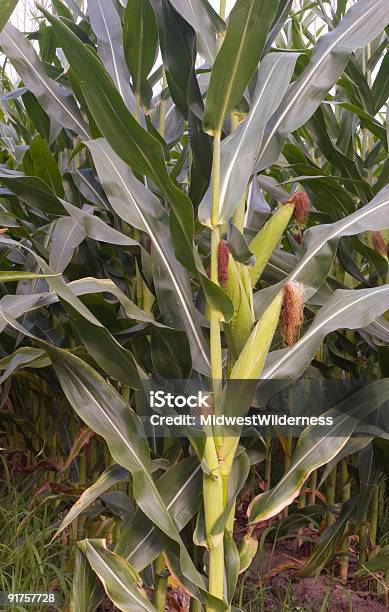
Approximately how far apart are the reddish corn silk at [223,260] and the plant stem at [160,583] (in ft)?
1.71

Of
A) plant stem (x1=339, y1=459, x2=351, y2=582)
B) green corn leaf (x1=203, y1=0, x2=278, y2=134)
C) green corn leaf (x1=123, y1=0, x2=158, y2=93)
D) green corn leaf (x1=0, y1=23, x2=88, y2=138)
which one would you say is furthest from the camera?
plant stem (x1=339, y1=459, x2=351, y2=582)

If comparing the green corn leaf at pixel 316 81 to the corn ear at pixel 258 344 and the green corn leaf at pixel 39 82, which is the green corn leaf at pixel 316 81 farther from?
the green corn leaf at pixel 39 82

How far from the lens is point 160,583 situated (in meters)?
1.14

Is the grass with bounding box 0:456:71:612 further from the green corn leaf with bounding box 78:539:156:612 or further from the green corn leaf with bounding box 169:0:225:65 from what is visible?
the green corn leaf with bounding box 169:0:225:65

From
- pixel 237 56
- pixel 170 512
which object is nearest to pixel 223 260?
pixel 237 56

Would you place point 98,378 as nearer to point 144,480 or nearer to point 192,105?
point 144,480

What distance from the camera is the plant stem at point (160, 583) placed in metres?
1.13

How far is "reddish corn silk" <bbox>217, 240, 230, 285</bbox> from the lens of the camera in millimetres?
924

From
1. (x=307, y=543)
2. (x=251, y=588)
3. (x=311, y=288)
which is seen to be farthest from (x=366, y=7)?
(x=307, y=543)

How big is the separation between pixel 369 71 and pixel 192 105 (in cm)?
74

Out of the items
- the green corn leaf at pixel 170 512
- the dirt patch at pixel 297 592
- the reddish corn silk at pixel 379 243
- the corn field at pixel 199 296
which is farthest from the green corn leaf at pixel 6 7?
the dirt patch at pixel 297 592

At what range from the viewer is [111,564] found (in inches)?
37.1

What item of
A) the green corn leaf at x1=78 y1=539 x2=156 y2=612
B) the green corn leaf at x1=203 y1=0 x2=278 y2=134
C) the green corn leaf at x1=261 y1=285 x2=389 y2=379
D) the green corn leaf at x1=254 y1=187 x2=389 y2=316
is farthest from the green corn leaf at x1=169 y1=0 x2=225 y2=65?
the green corn leaf at x1=78 y1=539 x2=156 y2=612

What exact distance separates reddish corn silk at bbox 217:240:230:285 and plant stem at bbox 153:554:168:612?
521 mm
